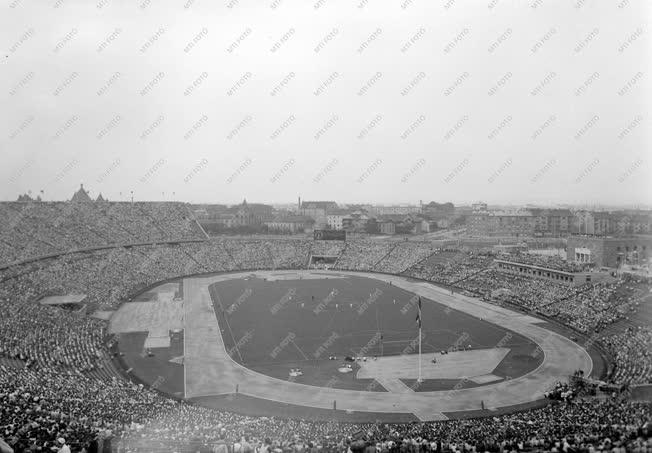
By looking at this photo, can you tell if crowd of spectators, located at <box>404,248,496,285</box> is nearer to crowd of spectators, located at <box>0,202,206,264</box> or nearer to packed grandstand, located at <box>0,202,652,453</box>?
packed grandstand, located at <box>0,202,652,453</box>

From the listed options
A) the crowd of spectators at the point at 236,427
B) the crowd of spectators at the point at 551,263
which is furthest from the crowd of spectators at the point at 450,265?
the crowd of spectators at the point at 236,427

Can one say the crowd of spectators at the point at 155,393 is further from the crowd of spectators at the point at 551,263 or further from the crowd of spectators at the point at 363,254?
the crowd of spectators at the point at 363,254

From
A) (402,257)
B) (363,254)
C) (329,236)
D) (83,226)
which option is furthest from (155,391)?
(329,236)

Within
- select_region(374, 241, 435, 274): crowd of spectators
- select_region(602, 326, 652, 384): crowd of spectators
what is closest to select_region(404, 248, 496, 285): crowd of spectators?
select_region(374, 241, 435, 274): crowd of spectators

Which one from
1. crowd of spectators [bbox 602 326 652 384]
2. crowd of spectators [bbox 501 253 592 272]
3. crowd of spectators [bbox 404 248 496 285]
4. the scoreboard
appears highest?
the scoreboard

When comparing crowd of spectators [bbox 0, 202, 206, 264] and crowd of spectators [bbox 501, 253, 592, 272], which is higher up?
crowd of spectators [bbox 0, 202, 206, 264]

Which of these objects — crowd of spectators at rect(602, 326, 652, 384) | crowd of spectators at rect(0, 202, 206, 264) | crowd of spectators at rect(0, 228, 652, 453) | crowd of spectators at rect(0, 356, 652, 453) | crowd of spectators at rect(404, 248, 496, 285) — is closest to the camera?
crowd of spectators at rect(0, 356, 652, 453)

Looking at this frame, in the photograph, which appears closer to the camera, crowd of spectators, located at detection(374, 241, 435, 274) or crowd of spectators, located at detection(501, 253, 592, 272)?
crowd of spectators, located at detection(501, 253, 592, 272)

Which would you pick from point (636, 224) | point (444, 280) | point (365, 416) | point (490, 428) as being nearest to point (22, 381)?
point (365, 416)

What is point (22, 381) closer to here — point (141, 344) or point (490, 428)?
point (141, 344)
